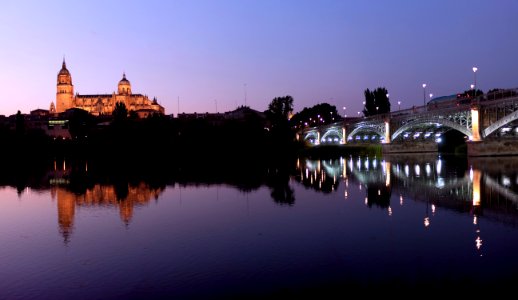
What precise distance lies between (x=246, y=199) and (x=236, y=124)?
74081mm

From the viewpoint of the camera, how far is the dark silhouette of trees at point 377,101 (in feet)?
465

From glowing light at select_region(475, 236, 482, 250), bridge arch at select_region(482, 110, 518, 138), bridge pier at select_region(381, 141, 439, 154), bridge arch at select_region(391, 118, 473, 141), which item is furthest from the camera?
bridge pier at select_region(381, 141, 439, 154)

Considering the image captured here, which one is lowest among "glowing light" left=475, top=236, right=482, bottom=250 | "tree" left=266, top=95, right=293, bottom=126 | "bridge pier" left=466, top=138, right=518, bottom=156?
"glowing light" left=475, top=236, right=482, bottom=250

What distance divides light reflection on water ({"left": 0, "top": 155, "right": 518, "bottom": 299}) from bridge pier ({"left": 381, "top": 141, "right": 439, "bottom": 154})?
216ft

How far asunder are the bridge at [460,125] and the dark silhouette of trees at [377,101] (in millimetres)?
24913

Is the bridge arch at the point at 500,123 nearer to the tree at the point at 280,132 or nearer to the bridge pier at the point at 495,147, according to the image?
the bridge pier at the point at 495,147

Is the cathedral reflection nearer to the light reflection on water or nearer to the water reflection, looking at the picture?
the light reflection on water

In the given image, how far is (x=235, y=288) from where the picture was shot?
14227mm

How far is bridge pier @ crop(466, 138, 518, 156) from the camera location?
72562 millimetres

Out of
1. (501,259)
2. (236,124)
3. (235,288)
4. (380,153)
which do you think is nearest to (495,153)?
Result: (380,153)

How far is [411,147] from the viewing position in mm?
103062

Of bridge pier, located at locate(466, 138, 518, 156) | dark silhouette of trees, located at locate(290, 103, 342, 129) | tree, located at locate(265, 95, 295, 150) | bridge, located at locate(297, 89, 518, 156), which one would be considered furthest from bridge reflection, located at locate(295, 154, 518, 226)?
dark silhouette of trees, located at locate(290, 103, 342, 129)

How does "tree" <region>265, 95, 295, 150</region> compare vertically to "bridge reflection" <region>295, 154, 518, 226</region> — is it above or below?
above

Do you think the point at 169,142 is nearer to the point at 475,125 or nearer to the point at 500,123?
the point at 475,125
